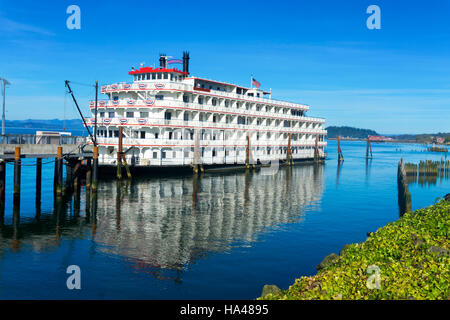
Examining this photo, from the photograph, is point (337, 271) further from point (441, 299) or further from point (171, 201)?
point (171, 201)

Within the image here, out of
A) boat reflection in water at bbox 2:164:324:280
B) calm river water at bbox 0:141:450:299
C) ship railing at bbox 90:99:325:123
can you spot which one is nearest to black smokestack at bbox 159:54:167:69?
ship railing at bbox 90:99:325:123

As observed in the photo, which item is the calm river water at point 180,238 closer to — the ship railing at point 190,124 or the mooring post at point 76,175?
the mooring post at point 76,175

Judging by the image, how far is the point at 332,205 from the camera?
1475 inches

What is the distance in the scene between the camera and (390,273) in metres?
11.6

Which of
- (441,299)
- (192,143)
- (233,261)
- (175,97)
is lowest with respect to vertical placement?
(233,261)

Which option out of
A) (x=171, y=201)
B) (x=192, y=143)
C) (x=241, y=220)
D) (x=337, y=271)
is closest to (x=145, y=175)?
(x=192, y=143)

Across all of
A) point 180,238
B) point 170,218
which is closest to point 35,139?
point 170,218

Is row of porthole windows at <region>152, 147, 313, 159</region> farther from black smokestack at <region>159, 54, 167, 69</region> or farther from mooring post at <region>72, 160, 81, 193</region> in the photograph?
black smokestack at <region>159, 54, 167, 69</region>

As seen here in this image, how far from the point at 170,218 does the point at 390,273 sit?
785 inches

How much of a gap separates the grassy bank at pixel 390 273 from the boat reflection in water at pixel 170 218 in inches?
331

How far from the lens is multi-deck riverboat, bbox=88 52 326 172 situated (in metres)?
49.3
